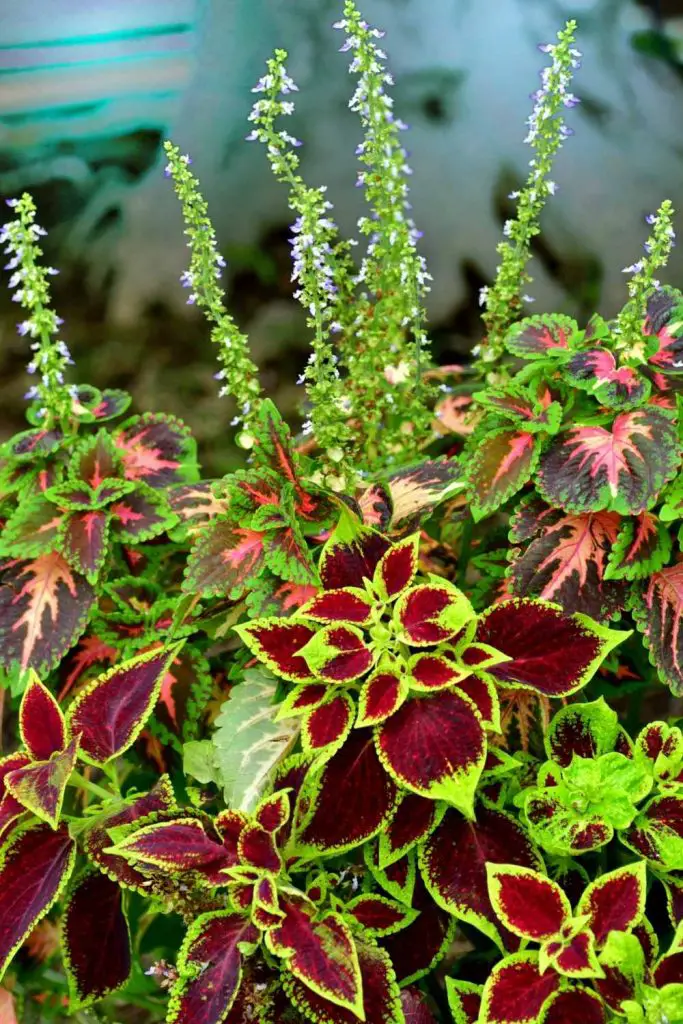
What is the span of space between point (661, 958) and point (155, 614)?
1.73 feet

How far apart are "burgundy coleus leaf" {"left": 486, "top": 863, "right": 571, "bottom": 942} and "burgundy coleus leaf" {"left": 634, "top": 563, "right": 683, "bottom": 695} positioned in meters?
0.20

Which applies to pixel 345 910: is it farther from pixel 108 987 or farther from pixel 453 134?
pixel 453 134

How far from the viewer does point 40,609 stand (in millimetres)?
910

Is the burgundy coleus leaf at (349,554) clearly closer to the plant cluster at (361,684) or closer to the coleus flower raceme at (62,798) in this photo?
the plant cluster at (361,684)

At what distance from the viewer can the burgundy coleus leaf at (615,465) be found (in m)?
0.80

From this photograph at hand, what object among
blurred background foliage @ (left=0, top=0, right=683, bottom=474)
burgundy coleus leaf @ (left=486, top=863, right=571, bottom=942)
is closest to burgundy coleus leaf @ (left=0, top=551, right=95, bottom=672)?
burgundy coleus leaf @ (left=486, top=863, right=571, bottom=942)

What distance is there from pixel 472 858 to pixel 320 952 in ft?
0.49

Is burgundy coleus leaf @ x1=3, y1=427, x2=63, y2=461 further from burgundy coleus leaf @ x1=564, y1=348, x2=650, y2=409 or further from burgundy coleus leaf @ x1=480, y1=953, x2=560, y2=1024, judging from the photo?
burgundy coleus leaf @ x1=480, y1=953, x2=560, y2=1024

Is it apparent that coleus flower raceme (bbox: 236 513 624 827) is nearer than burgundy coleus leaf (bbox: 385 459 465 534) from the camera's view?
Yes

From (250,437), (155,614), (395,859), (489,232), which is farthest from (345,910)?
(489,232)

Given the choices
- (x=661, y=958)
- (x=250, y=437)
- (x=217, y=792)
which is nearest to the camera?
(x=661, y=958)

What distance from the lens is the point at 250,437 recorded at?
989 millimetres

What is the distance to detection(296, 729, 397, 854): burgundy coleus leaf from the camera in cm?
72

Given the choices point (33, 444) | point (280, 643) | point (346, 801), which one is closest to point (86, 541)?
point (33, 444)
